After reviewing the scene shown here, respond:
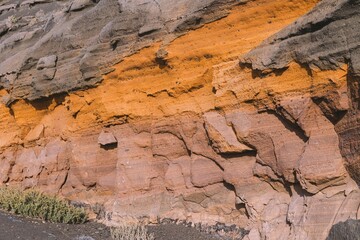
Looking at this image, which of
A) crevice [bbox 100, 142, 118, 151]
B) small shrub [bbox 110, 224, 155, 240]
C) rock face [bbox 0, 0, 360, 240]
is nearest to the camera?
rock face [bbox 0, 0, 360, 240]

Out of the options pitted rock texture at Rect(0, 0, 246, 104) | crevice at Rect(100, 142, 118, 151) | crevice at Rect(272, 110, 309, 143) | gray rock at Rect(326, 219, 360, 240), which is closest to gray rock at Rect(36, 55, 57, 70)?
pitted rock texture at Rect(0, 0, 246, 104)

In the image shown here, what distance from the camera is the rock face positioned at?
7707 millimetres

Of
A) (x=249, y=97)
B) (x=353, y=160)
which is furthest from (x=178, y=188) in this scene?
(x=353, y=160)

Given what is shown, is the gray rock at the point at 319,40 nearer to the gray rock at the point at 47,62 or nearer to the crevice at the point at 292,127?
the crevice at the point at 292,127

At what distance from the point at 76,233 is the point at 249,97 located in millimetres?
4156

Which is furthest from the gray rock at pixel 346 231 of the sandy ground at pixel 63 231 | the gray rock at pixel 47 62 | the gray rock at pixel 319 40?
the gray rock at pixel 47 62

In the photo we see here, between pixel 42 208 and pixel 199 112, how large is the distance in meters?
3.89

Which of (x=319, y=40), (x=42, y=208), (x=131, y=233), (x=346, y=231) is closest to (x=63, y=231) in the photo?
(x=42, y=208)

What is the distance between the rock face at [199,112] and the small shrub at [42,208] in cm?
69

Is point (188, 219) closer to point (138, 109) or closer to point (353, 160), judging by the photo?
point (138, 109)

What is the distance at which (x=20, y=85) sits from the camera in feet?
45.3

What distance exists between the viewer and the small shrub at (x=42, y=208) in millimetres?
10469

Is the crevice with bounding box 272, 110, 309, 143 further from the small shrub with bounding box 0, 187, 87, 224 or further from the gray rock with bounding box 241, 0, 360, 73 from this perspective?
the small shrub with bounding box 0, 187, 87, 224

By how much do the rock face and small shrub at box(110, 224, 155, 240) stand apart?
0.62 m
